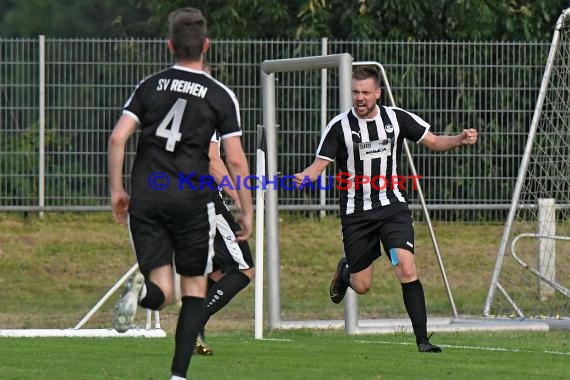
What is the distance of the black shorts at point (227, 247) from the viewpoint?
10375mm

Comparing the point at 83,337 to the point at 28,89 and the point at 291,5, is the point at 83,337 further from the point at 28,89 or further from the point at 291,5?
the point at 291,5

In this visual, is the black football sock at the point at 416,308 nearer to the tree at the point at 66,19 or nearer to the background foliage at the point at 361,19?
the background foliage at the point at 361,19

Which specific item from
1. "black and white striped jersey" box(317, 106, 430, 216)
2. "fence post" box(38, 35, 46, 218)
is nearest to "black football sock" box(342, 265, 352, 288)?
"black and white striped jersey" box(317, 106, 430, 216)

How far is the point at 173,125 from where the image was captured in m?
7.68

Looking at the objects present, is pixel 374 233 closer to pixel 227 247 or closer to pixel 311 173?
pixel 311 173

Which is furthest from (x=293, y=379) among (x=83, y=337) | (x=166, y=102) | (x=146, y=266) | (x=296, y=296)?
(x=296, y=296)

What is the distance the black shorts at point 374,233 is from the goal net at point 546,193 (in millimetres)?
3506

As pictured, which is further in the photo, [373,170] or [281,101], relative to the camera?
[281,101]

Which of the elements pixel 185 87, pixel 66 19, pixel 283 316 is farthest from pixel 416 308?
pixel 66 19

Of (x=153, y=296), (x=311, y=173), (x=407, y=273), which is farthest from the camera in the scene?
(x=311, y=173)

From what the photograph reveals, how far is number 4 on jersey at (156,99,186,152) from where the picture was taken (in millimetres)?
7668

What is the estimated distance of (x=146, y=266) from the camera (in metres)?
7.75

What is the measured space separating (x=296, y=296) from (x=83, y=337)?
6061mm

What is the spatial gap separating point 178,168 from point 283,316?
29.4 feet
